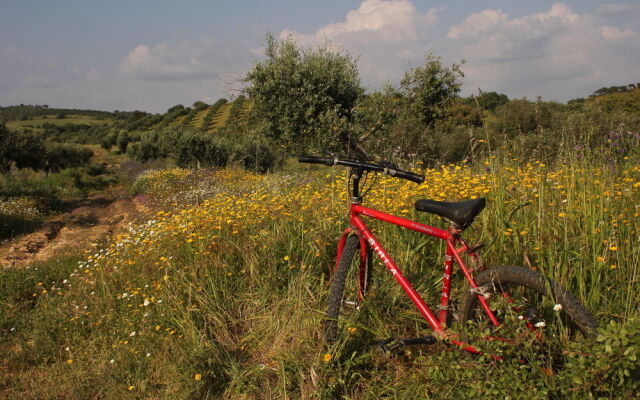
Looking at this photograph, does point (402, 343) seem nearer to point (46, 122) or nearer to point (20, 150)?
point (20, 150)

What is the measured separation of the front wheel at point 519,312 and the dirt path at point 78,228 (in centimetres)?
658

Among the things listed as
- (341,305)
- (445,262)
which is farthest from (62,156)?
(445,262)

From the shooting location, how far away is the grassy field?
241 centimetres

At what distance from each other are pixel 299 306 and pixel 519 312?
1691 mm

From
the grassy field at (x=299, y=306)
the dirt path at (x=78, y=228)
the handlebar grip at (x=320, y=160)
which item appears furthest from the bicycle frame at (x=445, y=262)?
the dirt path at (x=78, y=228)

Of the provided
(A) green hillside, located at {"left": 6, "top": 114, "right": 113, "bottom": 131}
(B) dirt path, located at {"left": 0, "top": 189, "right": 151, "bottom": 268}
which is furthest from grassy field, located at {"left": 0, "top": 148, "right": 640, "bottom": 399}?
(A) green hillside, located at {"left": 6, "top": 114, "right": 113, "bottom": 131}

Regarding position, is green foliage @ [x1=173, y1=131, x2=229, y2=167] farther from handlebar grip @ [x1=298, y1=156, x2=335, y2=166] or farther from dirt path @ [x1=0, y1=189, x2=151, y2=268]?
handlebar grip @ [x1=298, y1=156, x2=335, y2=166]

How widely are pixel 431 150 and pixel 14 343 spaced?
40.2 feet

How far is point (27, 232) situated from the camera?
10.6 m

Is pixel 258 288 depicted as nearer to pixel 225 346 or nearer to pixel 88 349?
pixel 225 346

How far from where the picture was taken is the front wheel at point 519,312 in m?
2.03

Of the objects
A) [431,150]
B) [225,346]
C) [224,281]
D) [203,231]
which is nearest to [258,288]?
[224,281]

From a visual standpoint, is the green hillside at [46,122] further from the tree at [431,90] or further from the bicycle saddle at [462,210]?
the bicycle saddle at [462,210]

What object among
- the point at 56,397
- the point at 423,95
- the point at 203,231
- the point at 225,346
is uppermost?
the point at 423,95
